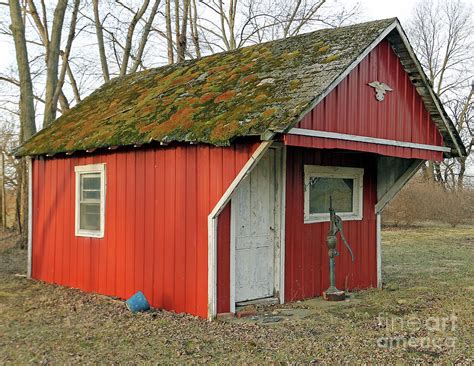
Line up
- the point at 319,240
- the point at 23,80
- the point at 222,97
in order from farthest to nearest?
the point at 23,80 → the point at 319,240 → the point at 222,97

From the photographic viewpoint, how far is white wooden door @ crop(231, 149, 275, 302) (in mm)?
8289

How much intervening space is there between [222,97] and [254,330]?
10.4 feet

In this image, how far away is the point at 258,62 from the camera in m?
9.09

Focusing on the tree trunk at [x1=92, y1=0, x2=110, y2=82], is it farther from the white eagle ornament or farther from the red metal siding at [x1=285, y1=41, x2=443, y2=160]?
the white eagle ornament

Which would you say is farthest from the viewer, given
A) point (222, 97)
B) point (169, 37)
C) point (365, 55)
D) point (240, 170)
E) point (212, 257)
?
point (169, 37)

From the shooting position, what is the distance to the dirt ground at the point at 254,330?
602cm

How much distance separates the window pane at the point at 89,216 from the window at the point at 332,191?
337cm

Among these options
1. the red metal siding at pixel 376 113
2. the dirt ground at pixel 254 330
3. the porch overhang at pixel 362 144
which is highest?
the red metal siding at pixel 376 113

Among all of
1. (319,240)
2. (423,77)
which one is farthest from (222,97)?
(423,77)

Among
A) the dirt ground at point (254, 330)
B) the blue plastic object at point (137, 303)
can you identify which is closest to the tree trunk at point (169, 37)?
the dirt ground at point (254, 330)

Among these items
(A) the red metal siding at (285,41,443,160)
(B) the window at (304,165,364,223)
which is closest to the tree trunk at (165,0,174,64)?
(B) the window at (304,165,364,223)

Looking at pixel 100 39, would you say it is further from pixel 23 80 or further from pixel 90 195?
pixel 90 195

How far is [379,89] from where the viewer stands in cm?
873

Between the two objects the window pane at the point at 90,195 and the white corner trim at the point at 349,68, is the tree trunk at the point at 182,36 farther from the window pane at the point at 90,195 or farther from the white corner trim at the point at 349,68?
the white corner trim at the point at 349,68
